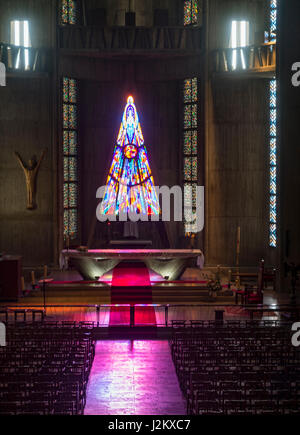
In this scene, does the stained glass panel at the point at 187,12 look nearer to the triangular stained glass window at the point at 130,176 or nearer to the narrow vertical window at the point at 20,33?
the triangular stained glass window at the point at 130,176

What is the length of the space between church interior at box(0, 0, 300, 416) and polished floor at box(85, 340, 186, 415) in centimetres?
248

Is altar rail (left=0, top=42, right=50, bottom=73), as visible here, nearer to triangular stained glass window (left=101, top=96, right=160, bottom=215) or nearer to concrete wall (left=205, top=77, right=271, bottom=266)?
triangular stained glass window (left=101, top=96, right=160, bottom=215)

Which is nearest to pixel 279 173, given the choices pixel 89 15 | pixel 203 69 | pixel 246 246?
pixel 246 246

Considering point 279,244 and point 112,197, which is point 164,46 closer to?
point 112,197

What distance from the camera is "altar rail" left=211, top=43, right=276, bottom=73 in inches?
909

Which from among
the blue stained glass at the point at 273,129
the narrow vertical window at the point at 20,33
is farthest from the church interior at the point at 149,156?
the blue stained glass at the point at 273,129

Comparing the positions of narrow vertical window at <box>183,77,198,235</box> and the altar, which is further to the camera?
narrow vertical window at <box>183,77,198,235</box>

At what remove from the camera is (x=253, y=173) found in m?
24.6

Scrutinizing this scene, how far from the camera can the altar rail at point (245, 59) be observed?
2308 centimetres

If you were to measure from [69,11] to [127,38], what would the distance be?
297 centimetres

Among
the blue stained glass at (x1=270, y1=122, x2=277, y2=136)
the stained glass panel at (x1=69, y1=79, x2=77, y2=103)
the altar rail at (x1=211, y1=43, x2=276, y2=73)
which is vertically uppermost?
the altar rail at (x1=211, y1=43, x2=276, y2=73)

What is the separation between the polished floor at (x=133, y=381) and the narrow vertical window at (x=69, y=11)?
Answer: 14.1 m

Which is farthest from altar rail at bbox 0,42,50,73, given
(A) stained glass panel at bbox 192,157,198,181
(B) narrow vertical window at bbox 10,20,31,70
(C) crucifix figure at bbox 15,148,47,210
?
(A) stained glass panel at bbox 192,157,198,181

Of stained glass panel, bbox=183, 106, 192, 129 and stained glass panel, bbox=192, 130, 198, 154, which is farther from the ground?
stained glass panel, bbox=183, 106, 192, 129
